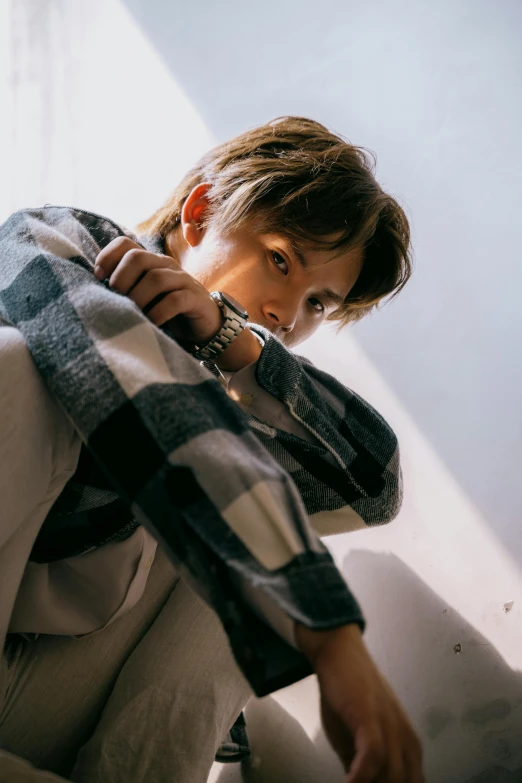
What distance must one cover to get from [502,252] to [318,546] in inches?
30.0

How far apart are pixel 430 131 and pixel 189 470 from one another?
891mm

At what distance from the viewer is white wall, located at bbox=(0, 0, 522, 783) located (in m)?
0.72

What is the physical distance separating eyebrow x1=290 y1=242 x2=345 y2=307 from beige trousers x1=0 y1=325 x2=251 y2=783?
32 cm

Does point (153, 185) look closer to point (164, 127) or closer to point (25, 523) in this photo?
point (164, 127)

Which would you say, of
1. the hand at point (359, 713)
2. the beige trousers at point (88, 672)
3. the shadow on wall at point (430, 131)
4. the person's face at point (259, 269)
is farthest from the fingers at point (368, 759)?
the shadow on wall at point (430, 131)

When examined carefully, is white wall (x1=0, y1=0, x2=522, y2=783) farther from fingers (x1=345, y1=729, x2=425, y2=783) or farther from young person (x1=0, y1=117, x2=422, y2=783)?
fingers (x1=345, y1=729, x2=425, y2=783)

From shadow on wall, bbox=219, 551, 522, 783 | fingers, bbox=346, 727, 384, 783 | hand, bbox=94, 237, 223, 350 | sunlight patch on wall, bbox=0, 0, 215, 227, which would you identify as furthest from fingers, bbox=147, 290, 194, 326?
sunlight patch on wall, bbox=0, 0, 215, 227

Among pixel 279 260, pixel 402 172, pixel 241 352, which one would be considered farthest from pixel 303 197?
pixel 402 172

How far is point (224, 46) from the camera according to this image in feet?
3.42

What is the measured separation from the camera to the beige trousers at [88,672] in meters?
0.35

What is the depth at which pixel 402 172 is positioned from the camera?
96cm

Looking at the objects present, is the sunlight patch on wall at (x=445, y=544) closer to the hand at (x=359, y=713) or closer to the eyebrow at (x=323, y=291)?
the eyebrow at (x=323, y=291)

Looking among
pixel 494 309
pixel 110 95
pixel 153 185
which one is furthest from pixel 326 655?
pixel 110 95

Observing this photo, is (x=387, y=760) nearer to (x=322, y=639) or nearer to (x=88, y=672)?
(x=322, y=639)
